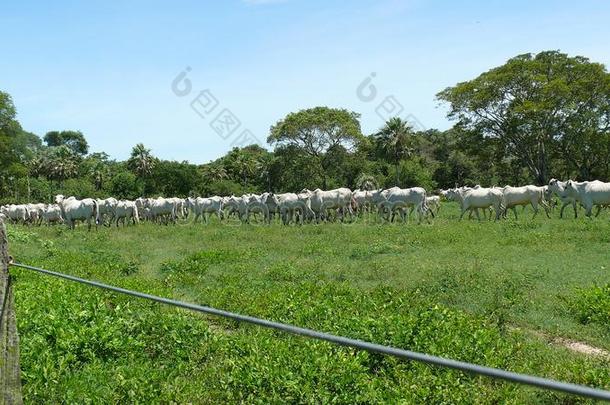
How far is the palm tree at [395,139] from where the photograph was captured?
Answer: 2288 inches

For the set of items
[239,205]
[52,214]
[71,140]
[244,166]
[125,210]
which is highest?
[71,140]

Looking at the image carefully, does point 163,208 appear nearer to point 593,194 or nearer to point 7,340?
point 593,194

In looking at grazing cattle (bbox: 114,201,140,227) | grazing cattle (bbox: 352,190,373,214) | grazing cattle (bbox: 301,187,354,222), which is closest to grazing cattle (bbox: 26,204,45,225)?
grazing cattle (bbox: 114,201,140,227)

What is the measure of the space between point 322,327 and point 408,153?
176 feet

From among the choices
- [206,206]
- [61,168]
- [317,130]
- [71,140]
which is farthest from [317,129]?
[71,140]

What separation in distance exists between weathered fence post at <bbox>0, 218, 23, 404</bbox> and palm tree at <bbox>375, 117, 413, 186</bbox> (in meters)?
54.4

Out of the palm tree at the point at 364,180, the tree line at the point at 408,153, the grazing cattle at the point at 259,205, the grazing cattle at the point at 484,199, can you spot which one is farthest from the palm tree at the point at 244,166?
the grazing cattle at the point at 484,199

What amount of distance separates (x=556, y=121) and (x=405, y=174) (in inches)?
711

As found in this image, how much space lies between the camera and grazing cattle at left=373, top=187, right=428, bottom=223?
29.5m

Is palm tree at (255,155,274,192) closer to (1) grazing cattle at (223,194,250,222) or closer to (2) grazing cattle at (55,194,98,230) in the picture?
(1) grazing cattle at (223,194,250,222)

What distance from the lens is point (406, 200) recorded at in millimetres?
29875

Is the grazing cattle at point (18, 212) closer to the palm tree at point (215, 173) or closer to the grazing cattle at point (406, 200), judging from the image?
the palm tree at point (215, 173)

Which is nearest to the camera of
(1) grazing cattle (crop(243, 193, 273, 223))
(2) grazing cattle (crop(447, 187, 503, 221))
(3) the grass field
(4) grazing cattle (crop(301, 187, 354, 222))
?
(3) the grass field

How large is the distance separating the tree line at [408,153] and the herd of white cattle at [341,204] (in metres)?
11.0
